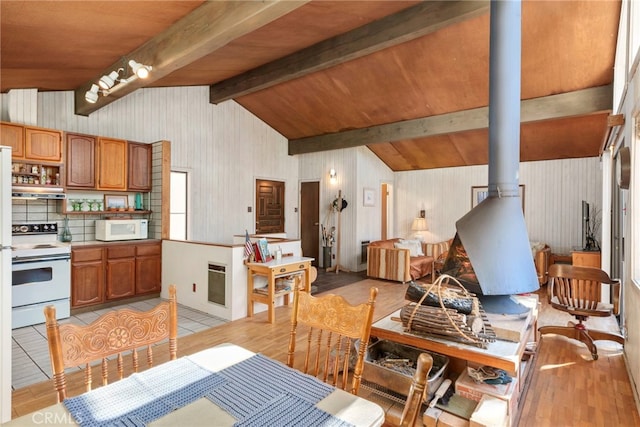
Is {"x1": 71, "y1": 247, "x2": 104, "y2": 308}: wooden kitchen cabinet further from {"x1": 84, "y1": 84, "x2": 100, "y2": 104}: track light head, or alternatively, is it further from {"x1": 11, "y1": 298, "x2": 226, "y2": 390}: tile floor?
{"x1": 84, "y1": 84, "x2": 100, "y2": 104}: track light head

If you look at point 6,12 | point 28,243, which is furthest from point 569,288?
point 28,243

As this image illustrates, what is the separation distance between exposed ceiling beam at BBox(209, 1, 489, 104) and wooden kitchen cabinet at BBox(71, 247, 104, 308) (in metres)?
3.38

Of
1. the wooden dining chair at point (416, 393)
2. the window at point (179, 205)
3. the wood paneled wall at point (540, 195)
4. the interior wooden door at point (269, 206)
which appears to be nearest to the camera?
the wooden dining chair at point (416, 393)

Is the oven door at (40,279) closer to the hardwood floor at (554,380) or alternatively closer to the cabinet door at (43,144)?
the cabinet door at (43,144)

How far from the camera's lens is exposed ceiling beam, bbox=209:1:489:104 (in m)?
3.38

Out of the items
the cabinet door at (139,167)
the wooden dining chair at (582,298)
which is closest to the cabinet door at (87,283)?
the cabinet door at (139,167)

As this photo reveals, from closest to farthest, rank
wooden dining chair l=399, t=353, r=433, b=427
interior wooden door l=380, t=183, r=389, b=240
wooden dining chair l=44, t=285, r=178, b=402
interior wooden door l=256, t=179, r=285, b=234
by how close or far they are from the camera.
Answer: wooden dining chair l=399, t=353, r=433, b=427
wooden dining chair l=44, t=285, r=178, b=402
interior wooden door l=256, t=179, r=285, b=234
interior wooden door l=380, t=183, r=389, b=240

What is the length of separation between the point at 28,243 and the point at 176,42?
3155 millimetres

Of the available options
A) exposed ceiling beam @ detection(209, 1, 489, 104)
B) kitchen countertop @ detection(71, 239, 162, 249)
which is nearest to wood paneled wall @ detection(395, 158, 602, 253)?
exposed ceiling beam @ detection(209, 1, 489, 104)

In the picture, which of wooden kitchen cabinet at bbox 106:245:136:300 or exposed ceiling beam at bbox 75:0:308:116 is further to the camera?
wooden kitchen cabinet at bbox 106:245:136:300

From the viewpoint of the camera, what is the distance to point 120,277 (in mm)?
4539

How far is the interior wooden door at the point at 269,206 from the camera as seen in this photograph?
7.24 metres

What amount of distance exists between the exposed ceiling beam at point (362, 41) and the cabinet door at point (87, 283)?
349cm

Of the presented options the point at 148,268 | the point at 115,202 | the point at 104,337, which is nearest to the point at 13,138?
the point at 115,202
